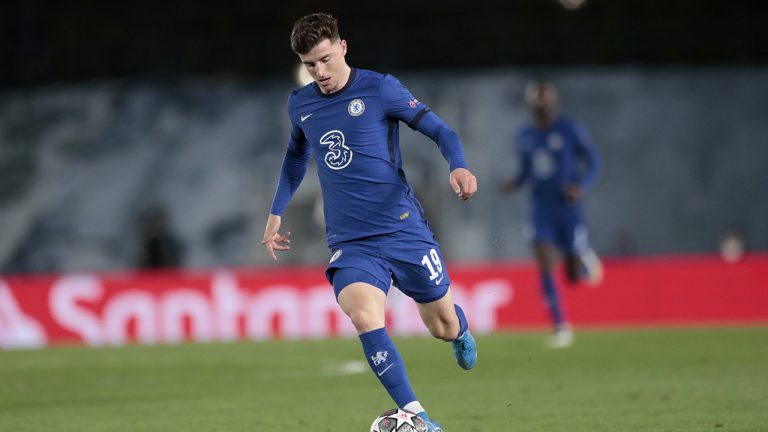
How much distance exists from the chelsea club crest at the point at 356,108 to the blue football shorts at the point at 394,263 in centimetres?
67

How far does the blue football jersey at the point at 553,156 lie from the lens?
48.6ft

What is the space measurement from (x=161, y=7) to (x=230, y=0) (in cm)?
143

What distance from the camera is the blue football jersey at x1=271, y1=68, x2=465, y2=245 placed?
7.05 metres

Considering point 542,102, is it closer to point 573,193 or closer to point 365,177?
point 573,193

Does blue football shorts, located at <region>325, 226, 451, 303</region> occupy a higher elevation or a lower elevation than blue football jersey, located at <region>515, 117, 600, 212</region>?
→ lower

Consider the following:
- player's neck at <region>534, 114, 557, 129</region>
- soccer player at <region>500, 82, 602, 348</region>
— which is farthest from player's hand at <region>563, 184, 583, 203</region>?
player's neck at <region>534, 114, 557, 129</region>

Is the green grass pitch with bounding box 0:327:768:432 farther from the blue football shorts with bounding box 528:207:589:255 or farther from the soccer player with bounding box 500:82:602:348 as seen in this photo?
the blue football shorts with bounding box 528:207:589:255

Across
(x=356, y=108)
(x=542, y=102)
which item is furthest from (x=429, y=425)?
(x=542, y=102)

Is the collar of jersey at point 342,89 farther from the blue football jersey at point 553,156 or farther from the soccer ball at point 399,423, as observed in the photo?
the blue football jersey at point 553,156

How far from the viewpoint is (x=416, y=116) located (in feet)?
23.0

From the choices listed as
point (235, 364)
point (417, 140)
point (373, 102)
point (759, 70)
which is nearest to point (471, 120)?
point (417, 140)

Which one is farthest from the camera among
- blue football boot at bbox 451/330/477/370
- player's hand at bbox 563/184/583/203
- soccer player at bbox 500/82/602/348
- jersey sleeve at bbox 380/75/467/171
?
soccer player at bbox 500/82/602/348

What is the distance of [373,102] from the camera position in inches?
279

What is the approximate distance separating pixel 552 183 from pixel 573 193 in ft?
1.89
